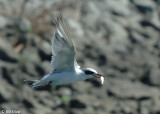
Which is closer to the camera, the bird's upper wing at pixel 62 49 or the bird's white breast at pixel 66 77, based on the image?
the bird's upper wing at pixel 62 49

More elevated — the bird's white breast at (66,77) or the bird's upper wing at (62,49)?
the bird's upper wing at (62,49)

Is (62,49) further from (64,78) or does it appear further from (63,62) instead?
(64,78)

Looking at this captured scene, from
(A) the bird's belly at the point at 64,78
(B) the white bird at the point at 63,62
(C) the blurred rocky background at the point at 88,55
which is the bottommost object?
(A) the bird's belly at the point at 64,78

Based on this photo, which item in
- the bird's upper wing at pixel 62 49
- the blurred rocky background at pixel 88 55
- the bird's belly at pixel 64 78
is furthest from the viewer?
the blurred rocky background at pixel 88 55

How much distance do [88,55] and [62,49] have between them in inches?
268

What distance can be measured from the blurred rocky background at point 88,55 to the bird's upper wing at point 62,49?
13.4ft

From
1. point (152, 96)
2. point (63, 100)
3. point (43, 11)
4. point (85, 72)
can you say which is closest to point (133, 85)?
point (152, 96)

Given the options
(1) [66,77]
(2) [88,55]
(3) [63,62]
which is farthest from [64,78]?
(2) [88,55]

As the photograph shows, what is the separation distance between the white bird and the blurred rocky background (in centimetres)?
404

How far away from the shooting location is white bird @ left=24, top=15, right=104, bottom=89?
685 centimetres

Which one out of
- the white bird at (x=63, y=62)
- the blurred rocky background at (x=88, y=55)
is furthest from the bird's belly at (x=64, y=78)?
the blurred rocky background at (x=88, y=55)

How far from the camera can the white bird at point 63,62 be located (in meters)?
6.85

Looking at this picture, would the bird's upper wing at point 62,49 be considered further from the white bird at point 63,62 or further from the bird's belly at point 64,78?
the bird's belly at point 64,78

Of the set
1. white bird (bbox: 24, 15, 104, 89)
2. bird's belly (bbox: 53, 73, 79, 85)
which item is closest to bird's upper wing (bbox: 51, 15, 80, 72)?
white bird (bbox: 24, 15, 104, 89)
